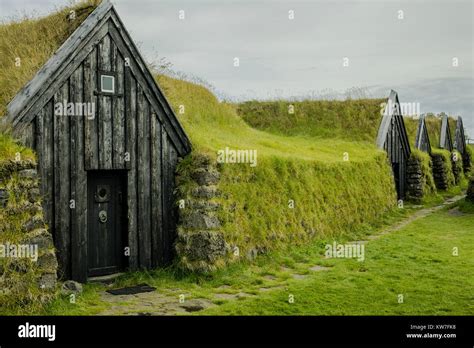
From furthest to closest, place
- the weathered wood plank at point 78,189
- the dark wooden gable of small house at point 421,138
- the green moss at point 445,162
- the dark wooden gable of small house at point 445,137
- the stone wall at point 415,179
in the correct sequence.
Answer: the dark wooden gable of small house at point 445,137 → the green moss at point 445,162 → the dark wooden gable of small house at point 421,138 → the stone wall at point 415,179 → the weathered wood plank at point 78,189

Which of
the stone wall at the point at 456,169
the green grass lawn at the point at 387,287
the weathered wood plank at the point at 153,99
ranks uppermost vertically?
the weathered wood plank at the point at 153,99

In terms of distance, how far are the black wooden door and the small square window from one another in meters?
1.74

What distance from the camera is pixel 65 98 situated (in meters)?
9.95

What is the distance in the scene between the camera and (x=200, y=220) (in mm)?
11242

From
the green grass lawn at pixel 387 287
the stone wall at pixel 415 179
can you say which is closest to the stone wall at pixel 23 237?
the green grass lawn at pixel 387 287

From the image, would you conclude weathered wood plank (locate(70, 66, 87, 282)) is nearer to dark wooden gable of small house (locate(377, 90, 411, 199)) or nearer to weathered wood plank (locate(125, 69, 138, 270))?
weathered wood plank (locate(125, 69, 138, 270))

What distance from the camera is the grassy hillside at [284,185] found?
12.3 m

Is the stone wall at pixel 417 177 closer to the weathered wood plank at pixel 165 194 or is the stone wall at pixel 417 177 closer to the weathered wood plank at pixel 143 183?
the weathered wood plank at pixel 165 194

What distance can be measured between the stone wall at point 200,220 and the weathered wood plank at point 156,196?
428 mm

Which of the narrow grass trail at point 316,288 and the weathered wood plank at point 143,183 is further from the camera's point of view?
the weathered wood plank at point 143,183

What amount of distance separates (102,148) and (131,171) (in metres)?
0.88

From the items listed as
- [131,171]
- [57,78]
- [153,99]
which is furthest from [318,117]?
[57,78]

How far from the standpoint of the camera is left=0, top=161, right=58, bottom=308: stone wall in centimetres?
822
